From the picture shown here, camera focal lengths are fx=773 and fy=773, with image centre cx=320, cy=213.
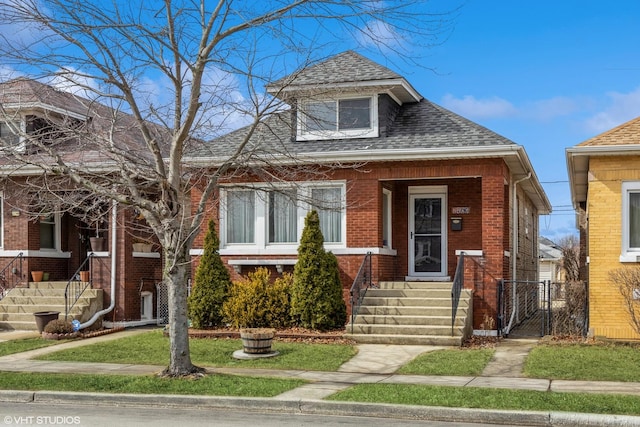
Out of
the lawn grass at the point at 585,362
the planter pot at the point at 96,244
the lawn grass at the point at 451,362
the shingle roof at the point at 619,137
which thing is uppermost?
the shingle roof at the point at 619,137

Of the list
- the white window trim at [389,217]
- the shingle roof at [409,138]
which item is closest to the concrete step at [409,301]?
the white window trim at [389,217]

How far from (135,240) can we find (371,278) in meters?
6.75

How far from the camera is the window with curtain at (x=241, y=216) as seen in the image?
19.0 meters

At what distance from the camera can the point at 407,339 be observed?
15.7 m

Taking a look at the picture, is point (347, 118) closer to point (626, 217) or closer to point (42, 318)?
point (626, 217)

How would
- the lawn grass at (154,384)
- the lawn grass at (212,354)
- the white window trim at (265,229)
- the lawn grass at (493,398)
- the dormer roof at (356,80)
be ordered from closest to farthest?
1. the lawn grass at (493,398)
2. the lawn grass at (154,384)
3. the lawn grass at (212,354)
4. the dormer roof at (356,80)
5. the white window trim at (265,229)

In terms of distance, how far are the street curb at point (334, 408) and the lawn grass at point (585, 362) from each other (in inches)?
116

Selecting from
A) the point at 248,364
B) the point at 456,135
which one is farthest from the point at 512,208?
the point at 248,364

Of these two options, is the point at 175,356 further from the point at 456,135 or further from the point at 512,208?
the point at 512,208

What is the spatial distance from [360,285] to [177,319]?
242 inches

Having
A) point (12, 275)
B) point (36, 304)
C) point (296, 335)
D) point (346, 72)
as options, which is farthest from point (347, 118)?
point (12, 275)

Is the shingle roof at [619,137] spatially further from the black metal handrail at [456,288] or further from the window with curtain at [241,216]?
the window with curtain at [241,216]

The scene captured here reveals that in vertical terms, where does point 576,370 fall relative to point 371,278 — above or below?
below

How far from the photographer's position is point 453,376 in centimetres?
1244
